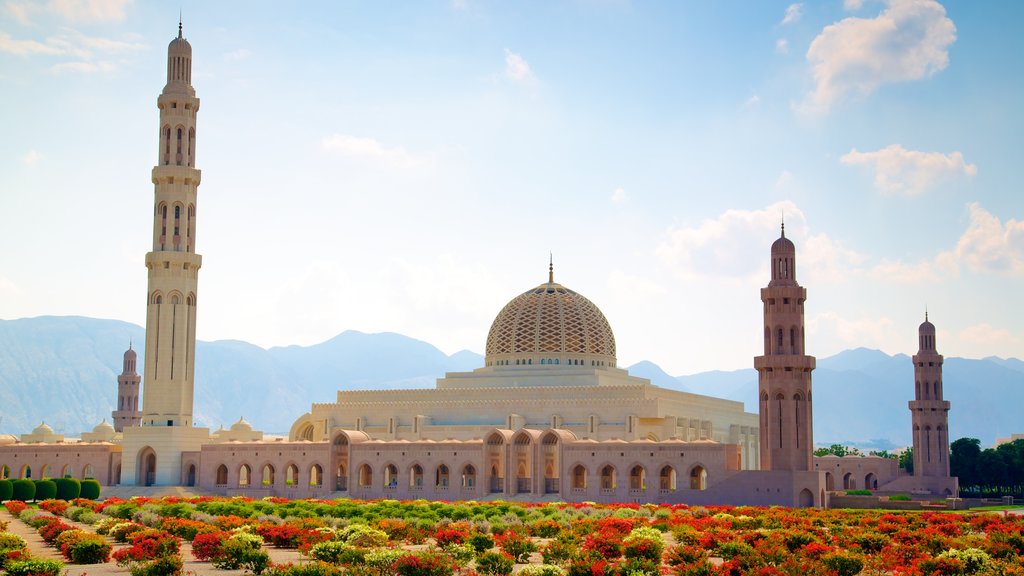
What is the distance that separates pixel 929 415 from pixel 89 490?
134 ft

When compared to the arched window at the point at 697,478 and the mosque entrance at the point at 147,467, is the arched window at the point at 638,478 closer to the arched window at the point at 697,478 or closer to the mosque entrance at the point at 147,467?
the arched window at the point at 697,478

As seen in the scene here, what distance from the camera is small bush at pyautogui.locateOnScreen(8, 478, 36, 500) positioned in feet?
Answer: 155

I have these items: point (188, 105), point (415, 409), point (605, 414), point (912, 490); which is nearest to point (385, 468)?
point (415, 409)

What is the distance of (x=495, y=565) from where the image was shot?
21.6 meters

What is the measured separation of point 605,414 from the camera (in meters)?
54.8

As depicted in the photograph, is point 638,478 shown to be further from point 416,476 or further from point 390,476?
point 390,476

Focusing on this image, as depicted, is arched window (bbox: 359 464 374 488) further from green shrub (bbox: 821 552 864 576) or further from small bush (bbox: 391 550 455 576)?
green shrub (bbox: 821 552 864 576)

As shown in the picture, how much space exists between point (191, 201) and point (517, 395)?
18.4 m

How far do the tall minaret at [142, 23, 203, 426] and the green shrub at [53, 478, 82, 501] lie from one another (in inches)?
270

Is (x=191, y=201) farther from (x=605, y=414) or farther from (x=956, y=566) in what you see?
(x=956, y=566)

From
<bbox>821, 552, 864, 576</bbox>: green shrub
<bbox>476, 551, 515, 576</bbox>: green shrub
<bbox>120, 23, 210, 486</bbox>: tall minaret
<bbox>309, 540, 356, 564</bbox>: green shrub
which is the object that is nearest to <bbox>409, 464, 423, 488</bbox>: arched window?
<bbox>120, 23, 210, 486</bbox>: tall minaret

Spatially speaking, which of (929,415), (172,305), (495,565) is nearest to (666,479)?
(929,415)

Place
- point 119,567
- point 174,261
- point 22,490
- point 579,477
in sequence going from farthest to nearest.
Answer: point 174,261
point 579,477
point 22,490
point 119,567

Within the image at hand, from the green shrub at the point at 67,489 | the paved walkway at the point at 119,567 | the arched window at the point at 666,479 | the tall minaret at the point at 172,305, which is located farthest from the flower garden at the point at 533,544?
the tall minaret at the point at 172,305
